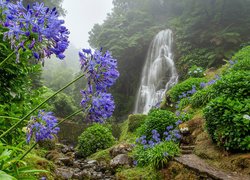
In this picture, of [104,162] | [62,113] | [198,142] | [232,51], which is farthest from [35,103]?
[62,113]

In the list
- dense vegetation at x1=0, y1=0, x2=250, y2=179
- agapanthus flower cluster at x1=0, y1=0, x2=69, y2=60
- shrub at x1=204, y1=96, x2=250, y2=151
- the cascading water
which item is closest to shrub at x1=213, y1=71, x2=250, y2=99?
dense vegetation at x1=0, y1=0, x2=250, y2=179

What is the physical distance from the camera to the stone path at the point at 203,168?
386cm

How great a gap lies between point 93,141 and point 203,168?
6.78 meters

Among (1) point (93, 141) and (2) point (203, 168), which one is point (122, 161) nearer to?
(2) point (203, 168)

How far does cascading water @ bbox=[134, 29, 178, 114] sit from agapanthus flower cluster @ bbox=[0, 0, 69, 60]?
15.8 meters

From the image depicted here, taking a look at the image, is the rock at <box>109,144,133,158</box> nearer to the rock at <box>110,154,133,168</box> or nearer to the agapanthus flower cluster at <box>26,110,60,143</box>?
the rock at <box>110,154,133,168</box>

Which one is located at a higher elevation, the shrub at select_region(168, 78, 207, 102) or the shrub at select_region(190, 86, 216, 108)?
the shrub at select_region(168, 78, 207, 102)

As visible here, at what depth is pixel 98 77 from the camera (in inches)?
60.4

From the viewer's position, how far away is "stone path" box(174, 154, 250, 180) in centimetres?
386

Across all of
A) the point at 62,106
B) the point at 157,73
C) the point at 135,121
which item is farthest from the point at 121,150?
the point at 62,106

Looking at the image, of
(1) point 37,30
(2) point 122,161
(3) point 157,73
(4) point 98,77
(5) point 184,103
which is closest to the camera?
(1) point 37,30

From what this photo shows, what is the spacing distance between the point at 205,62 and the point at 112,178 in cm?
1290

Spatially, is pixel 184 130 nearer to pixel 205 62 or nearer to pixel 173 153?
pixel 173 153

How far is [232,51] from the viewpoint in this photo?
52.1 ft
